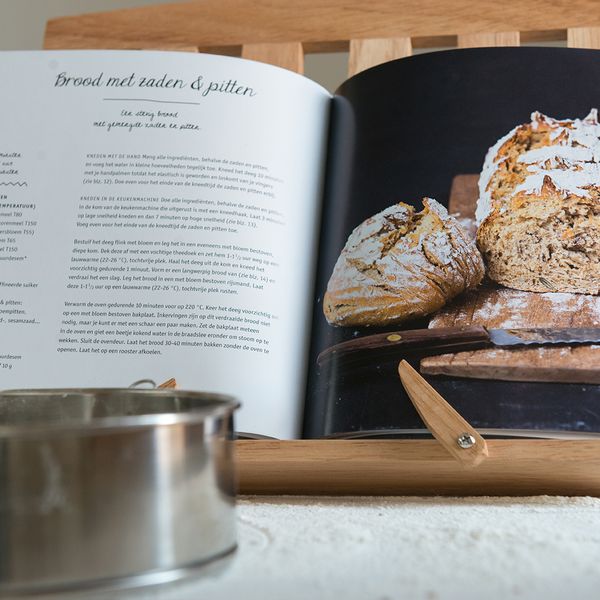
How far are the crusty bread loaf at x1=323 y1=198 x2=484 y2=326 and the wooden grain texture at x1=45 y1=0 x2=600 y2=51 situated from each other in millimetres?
177

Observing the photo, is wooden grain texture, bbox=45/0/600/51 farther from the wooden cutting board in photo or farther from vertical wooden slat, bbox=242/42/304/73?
the wooden cutting board in photo

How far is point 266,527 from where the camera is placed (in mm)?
319

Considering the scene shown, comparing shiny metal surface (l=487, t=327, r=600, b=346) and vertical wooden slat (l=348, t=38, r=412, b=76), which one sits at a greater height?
vertical wooden slat (l=348, t=38, r=412, b=76)

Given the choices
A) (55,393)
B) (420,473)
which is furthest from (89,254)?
(420,473)

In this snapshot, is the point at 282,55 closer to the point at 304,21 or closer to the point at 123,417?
the point at 304,21

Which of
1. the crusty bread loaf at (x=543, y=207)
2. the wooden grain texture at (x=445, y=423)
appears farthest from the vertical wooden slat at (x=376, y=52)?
the wooden grain texture at (x=445, y=423)

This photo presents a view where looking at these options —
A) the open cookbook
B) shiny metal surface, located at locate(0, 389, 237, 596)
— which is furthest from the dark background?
shiny metal surface, located at locate(0, 389, 237, 596)

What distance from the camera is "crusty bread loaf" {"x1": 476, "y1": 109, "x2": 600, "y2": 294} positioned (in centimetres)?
40

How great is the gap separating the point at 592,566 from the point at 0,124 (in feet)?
1.26

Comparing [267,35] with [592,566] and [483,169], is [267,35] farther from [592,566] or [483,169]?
[592,566]

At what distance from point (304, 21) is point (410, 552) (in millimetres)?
386

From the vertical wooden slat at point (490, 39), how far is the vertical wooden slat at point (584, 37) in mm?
32

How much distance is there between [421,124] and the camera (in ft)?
1.42

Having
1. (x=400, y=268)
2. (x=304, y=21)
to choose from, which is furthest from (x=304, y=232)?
(x=304, y=21)
